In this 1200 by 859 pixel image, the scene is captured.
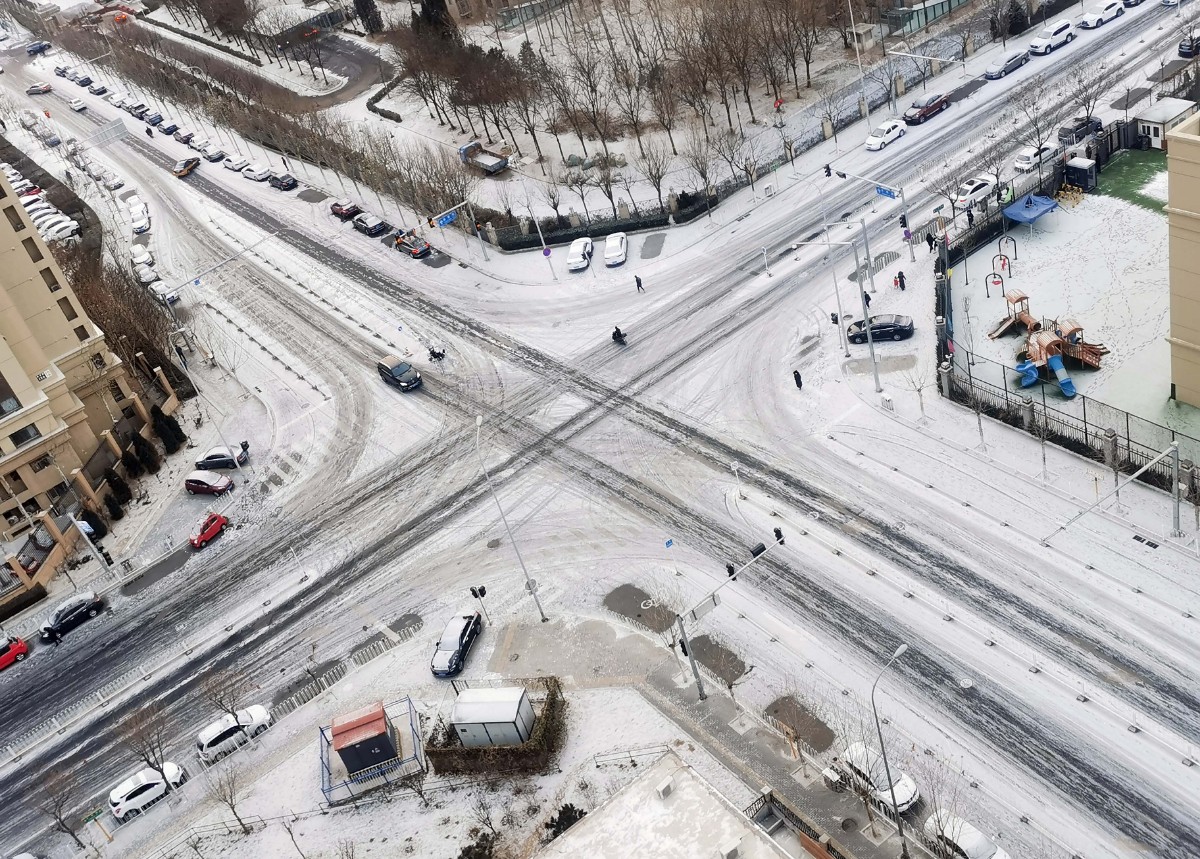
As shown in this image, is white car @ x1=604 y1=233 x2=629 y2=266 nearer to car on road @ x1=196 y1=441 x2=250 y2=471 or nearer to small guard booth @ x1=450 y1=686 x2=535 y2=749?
car on road @ x1=196 y1=441 x2=250 y2=471

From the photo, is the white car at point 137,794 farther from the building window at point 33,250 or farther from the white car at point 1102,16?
the white car at point 1102,16

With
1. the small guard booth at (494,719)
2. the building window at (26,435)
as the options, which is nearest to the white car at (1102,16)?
the small guard booth at (494,719)

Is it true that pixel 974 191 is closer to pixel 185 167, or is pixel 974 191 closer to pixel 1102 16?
pixel 1102 16

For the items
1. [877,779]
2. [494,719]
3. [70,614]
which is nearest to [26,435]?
[70,614]

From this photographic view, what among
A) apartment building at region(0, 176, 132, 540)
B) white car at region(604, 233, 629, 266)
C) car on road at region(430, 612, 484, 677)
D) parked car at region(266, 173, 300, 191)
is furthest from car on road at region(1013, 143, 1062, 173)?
parked car at region(266, 173, 300, 191)

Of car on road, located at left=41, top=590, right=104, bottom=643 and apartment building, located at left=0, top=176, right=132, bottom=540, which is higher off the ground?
apartment building, located at left=0, top=176, right=132, bottom=540

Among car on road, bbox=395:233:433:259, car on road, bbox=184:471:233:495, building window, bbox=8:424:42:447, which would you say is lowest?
car on road, bbox=184:471:233:495
